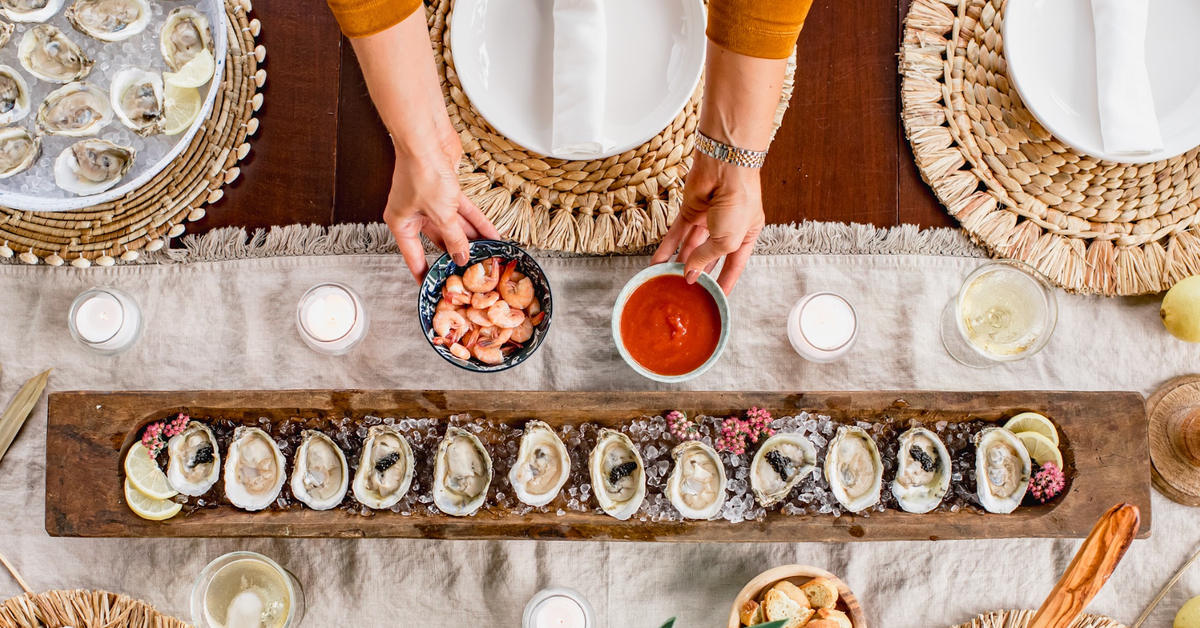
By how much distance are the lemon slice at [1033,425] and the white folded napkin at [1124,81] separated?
0.58 metres

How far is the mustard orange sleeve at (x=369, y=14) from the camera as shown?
3.34 feet

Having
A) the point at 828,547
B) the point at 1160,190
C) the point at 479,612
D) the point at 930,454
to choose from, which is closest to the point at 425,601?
the point at 479,612

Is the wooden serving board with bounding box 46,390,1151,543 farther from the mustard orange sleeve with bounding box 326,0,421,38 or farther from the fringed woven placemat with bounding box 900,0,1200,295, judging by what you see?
the mustard orange sleeve with bounding box 326,0,421,38

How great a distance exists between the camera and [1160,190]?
60.6 inches

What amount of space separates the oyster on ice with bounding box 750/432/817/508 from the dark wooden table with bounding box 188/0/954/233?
53 cm

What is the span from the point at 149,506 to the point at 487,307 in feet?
2.44

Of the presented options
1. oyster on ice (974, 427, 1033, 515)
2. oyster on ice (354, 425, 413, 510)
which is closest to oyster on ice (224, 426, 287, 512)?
oyster on ice (354, 425, 413, 510)

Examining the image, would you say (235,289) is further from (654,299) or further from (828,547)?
(828,547)

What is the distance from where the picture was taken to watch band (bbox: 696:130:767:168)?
1.17m

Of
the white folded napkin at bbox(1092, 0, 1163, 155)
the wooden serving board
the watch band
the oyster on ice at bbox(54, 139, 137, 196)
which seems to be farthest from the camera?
the oyster on ice at bbox(54, 139, 137, 196)

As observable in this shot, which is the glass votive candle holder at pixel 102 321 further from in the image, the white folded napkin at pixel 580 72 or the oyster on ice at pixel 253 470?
the white folded napkin at pixel 580 72

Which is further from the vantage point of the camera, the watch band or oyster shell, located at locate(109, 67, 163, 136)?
oyster shell, located at locate(109, 67, 163, 136)

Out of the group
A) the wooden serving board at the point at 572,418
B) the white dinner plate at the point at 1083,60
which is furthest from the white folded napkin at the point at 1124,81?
the wooden serving board at the point at 572,418

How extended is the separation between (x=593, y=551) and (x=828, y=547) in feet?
1.70
